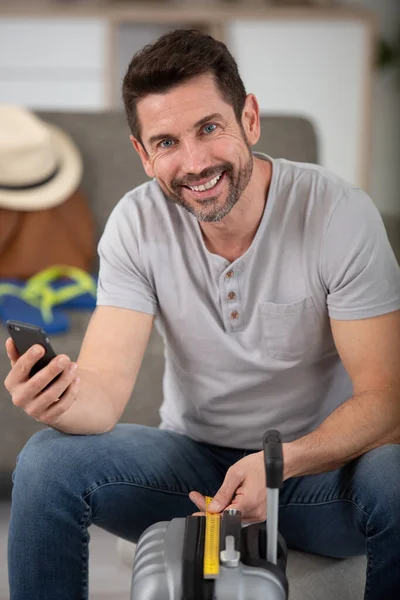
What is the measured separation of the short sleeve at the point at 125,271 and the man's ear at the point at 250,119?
0.20 metres

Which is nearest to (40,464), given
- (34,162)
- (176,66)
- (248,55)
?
(176,66)

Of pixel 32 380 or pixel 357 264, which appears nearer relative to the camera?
pixel 32 380

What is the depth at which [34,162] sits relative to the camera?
6.99 ft

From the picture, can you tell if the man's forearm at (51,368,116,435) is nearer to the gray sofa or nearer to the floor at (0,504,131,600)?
the gray sofa

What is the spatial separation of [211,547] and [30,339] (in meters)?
0.32

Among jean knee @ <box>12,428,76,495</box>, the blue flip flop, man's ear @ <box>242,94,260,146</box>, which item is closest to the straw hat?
the blue flip flop

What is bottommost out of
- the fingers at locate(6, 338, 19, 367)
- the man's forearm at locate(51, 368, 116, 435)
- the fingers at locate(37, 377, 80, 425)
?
the man's forearm at locate(51, 368, 116, 435)

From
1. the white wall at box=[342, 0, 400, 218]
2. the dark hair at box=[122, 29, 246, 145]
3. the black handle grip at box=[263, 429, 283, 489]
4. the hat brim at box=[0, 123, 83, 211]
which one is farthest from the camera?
the white wall at box=[342, 0, 400, 218]

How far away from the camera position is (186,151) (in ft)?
3.84

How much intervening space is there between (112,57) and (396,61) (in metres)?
1.28

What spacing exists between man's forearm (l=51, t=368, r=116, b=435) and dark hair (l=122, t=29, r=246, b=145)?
0.37 m

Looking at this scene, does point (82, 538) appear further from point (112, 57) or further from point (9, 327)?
point (112, 57)

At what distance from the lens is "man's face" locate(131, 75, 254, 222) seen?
116cm

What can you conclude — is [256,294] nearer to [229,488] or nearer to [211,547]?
[229,488]
